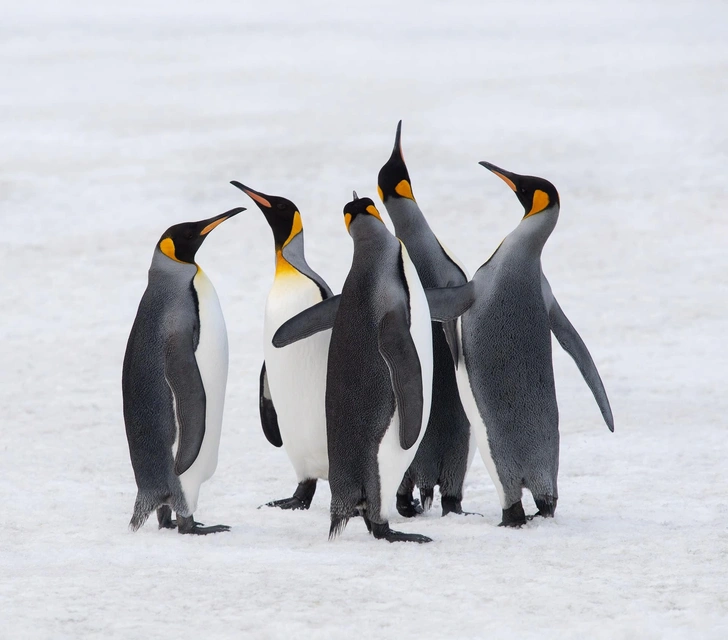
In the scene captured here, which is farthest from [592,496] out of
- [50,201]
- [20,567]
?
[50,201]

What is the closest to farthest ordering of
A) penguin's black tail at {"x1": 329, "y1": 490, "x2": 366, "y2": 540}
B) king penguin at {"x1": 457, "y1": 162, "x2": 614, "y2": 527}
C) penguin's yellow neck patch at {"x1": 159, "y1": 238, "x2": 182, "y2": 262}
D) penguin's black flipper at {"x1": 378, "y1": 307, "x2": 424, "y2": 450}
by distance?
penguin's black flipper at {"x1": 378, "y1": 307, "x2": 424, "y2": 450}, penguin's black tail at {"x1": 329, "y1": 490, "x2": 366, "y2": 540}, king penguin at {"x1": 457, "y1": 162, "x2": 614, "y2": 527}, penguin's yellow neck patch at {"x1": 159, "y1": 238, "x2": 182, "y2": 262}

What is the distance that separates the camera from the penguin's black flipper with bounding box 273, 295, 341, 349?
3.37 m

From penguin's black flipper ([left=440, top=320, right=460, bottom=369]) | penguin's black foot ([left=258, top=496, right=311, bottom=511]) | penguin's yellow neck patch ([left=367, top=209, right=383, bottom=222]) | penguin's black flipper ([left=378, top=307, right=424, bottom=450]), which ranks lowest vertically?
penguin's black foot ([left=258, top=496, right=311, bottom=511])

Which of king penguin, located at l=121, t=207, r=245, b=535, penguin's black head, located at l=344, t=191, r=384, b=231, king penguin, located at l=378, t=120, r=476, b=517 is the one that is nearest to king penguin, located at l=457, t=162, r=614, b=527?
king penguin, located at l=378, t=120, r=476, b=517

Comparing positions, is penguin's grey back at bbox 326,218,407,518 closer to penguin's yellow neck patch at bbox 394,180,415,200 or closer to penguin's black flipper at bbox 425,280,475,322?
penguin's black flipper at bbox 425,280,475,322

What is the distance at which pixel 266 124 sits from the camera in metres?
12.4

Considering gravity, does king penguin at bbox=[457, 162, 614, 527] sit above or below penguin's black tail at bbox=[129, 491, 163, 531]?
above

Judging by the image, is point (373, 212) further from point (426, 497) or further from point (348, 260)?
point (348, 260)

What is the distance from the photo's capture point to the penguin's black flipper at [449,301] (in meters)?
3.37


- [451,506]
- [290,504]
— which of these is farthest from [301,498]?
[451,506]

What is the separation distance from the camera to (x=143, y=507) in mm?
3305

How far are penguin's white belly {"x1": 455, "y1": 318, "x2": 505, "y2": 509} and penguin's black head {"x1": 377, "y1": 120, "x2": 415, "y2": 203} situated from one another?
608mm

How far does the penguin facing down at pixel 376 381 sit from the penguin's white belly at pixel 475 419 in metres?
0.25

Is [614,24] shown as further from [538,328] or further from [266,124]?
[538,328]
